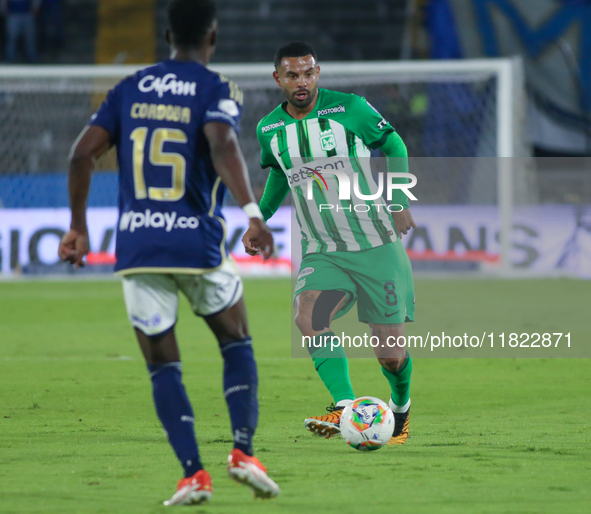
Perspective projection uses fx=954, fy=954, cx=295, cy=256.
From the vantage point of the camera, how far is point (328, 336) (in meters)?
4.80

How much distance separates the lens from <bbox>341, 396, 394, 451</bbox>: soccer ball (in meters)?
4.42

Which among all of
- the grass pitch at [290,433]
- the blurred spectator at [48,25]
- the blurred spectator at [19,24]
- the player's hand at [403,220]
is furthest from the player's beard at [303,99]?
the blurred spectator at [48,25]

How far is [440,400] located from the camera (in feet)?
19.9

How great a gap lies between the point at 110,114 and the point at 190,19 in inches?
17.8

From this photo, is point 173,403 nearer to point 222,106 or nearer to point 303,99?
point 222,106

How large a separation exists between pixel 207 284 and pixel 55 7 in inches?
718

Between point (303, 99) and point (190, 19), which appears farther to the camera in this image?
point (303, 99)

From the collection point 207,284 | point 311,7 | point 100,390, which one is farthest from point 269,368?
point 311,7

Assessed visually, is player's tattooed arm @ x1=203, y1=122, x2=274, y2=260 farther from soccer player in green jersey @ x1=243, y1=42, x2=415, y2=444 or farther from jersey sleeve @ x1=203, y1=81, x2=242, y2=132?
soccer player in green jersey @ x1=243, y1=42, x2=415, y2=444

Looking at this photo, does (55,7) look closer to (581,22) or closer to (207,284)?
(581,22)

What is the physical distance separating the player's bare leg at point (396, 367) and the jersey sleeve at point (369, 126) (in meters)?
0.96

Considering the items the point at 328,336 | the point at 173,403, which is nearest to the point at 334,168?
the point at 328,336

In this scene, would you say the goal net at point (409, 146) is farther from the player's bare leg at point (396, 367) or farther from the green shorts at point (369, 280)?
the player's bare leg at point (396, 367)

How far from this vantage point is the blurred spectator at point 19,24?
18953mm
